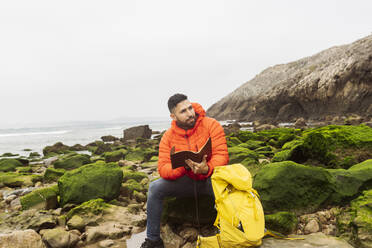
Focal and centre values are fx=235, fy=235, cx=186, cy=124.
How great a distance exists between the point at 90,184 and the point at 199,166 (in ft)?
11.2

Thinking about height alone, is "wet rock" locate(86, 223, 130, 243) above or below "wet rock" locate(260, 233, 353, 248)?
below

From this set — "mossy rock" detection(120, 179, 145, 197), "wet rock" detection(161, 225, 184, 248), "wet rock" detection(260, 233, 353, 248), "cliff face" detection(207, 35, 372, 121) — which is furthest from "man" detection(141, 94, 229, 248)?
"cliff face" detection(207, 35, 372, 121)

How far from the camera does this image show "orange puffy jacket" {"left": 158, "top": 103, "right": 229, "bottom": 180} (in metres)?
3.15

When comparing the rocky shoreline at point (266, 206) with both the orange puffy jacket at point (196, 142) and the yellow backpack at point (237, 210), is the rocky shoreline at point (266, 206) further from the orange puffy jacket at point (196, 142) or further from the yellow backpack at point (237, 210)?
the orange puffy jacket at point (196, 142)

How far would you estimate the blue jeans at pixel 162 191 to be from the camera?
3.23 meters

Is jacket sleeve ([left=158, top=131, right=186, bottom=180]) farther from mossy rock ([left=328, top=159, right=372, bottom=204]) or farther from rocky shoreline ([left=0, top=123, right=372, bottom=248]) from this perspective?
mossy rock ([left=328, top=159, right=372, bottom=204])

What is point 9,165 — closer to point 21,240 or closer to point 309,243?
point 21,240

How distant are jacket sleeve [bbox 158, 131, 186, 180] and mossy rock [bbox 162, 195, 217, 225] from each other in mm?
793

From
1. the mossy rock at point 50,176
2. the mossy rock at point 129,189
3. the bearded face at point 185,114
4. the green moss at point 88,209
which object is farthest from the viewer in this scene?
the mossy rock at point 50,176

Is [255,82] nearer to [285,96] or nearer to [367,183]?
[285,96]

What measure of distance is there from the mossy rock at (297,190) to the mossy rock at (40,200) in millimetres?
4439

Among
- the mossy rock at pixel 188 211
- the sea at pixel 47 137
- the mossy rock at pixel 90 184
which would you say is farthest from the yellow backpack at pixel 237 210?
the sea at pixel 47 137

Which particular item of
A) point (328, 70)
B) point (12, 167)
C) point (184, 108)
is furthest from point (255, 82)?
point (184, 108)

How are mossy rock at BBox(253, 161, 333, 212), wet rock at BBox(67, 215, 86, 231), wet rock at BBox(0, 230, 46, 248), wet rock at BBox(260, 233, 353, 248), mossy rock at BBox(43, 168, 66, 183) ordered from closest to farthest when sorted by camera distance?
1. wet rock at BBox(260, 233, 353, 248)
2. wet rock at BBox(0, 230, 46, 248)
3. mossy rock at BBox(253, 161, 333, 212)
4. wet rock at BBox(67, 215, 86, 231)
5. mossy rock at BBox(43, 168, 66, 183)
